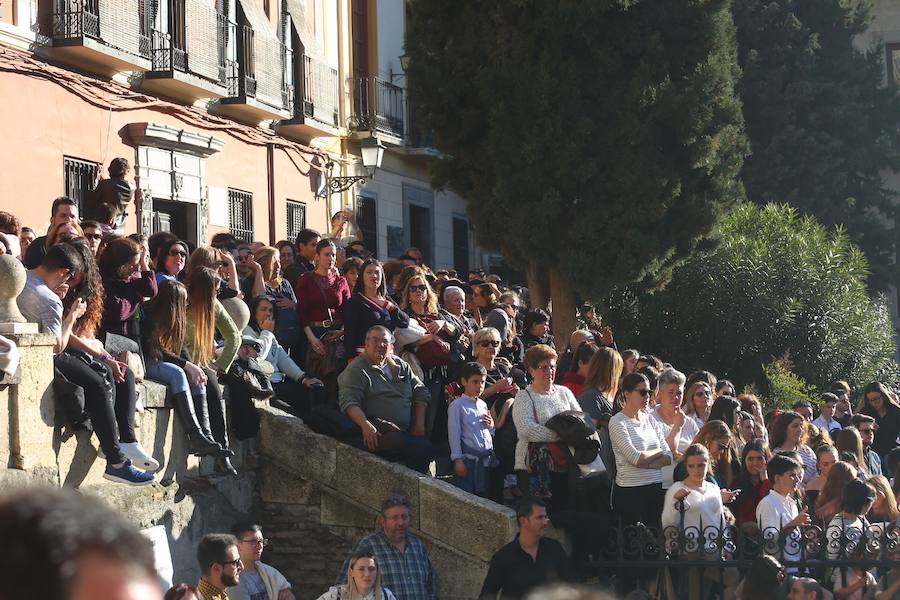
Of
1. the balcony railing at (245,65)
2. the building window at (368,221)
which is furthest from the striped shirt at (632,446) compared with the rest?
the building window at (368,221)

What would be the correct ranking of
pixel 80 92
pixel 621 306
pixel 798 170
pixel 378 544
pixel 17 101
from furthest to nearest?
pixel 798 170 → pixel 621 306 → pixel 80 92 → pixel 17 101 → pixel 378 544

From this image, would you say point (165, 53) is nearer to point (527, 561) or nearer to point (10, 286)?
point (527, 561)

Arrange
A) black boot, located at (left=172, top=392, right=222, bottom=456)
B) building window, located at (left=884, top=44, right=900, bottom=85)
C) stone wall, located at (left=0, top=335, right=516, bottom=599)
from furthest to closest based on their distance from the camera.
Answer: building window, located at (left=884, top=44, right=900, bottom=85), black boot, located at (left=172, top=392, right=222, bottom=456), stone wall, located at (left=0, top=335, right=516, bottom=599)

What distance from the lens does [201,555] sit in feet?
21.9

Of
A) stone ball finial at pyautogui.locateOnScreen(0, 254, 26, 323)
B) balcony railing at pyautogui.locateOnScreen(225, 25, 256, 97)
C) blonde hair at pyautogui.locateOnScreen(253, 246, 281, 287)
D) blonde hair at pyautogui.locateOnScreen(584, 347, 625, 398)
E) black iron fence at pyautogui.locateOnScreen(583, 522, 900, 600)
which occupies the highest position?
balcony railing at pyautogui.locateOnScreen(225, 25, 256, 97)

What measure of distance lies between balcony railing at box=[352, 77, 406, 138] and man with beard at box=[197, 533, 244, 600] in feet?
50.7

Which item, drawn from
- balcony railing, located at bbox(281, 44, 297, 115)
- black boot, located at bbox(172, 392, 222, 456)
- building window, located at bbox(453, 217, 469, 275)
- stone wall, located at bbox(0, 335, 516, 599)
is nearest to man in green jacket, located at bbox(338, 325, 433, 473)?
stone wall, located at bbox(0, 335, 516, 599)

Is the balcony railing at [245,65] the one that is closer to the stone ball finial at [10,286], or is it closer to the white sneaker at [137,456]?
the white sneaker at [137,456]

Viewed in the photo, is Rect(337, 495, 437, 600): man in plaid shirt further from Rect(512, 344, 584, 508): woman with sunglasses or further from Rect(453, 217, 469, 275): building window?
Rect(453, 217, 469, 275): building window

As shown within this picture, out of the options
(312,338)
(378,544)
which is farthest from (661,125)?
(378,544)

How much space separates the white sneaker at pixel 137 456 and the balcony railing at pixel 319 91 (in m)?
13.0

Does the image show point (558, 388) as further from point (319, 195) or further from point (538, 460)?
point (319, 195)

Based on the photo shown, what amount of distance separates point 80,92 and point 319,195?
281 inches

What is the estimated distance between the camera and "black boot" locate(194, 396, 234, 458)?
7926mm
